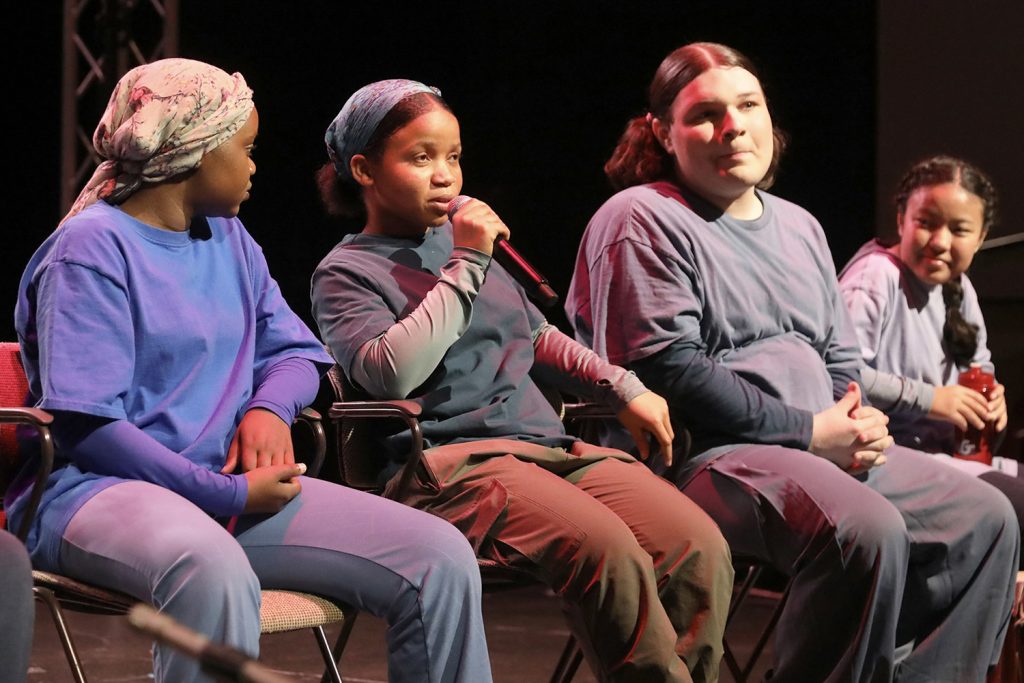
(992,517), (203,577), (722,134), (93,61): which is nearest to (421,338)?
(203,577)

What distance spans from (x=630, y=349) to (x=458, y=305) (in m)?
0.49

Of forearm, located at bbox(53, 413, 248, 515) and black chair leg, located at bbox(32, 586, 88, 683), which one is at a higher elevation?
forearm, located at bbox(53, 413, 248, 515)

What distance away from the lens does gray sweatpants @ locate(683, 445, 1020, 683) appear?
95.4 inches

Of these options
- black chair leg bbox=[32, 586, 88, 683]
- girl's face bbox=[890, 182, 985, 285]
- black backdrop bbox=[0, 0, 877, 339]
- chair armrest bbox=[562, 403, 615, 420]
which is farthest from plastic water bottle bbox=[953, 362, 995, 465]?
black chair leg bbox=[32, 586, 88, 683]

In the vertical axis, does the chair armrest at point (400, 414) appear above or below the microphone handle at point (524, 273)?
below

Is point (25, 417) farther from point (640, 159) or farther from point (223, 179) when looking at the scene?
point (640, 159)

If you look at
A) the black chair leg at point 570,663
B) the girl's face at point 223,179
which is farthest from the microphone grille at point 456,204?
the black chair leg at point 570,663

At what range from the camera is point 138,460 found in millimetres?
1918

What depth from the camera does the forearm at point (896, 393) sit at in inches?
121

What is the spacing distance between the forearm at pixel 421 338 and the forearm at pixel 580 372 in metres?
0.30

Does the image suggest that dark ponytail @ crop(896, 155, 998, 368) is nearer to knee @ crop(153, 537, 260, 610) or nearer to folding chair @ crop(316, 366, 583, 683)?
folding chair @ crop(316, 366, 583, 683)

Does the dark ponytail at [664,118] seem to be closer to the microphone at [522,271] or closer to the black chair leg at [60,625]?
the microphone at [522,271]

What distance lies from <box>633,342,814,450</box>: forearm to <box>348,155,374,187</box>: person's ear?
625 mm

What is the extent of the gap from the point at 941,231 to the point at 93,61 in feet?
9.87
